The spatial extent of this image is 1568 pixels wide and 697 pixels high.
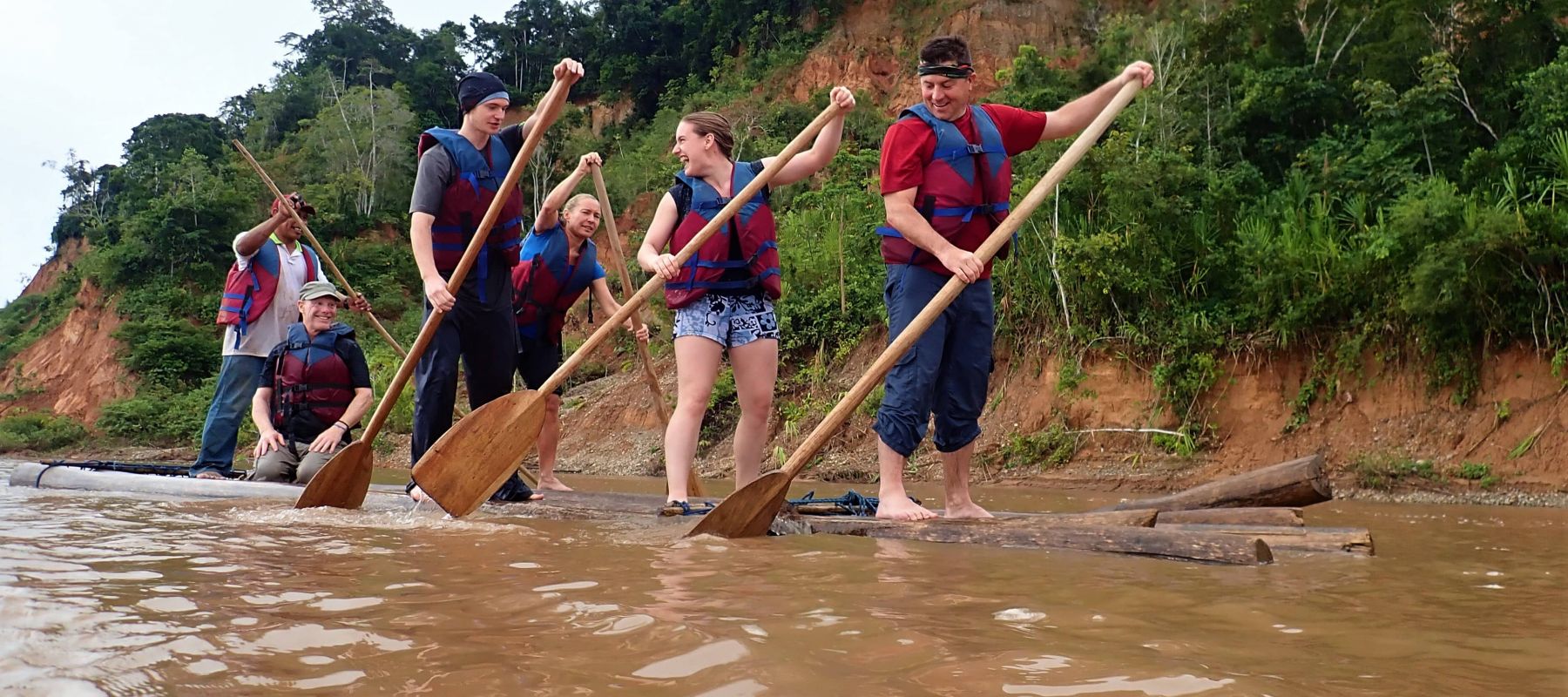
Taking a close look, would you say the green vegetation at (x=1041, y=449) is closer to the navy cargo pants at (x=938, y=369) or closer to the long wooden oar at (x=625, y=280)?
the long wooden oar at (x=625, y=280)

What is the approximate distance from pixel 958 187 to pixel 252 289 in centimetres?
452

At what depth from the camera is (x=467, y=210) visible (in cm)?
479

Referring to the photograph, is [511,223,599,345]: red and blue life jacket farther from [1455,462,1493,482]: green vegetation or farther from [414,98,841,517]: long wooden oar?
[1455,462,1493,482]: green vegetation

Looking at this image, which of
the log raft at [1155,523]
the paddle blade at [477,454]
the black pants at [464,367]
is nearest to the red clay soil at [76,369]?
the black pants at [464,367]

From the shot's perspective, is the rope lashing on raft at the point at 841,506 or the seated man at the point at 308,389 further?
the seated man at the point at 308,389

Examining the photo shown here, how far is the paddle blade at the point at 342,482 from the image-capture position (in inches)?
189

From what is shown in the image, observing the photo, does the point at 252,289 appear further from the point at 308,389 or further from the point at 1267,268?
the point at 1267,268

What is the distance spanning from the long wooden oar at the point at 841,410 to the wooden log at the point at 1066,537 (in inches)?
12.5

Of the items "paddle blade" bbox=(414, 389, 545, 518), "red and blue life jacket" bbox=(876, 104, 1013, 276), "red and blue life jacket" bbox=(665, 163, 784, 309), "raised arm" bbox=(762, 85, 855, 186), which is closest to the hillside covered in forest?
"red and blue life jacket" bbox=(876, 104, 1013, 276)

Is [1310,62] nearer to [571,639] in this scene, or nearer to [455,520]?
[455,520]

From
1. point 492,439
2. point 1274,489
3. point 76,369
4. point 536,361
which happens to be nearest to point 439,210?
point 492,439

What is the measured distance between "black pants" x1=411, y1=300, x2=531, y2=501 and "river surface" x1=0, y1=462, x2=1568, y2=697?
1.12m

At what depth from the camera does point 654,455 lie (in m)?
13.0

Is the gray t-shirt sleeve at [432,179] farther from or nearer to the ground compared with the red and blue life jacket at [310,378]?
→ farther from the ground
